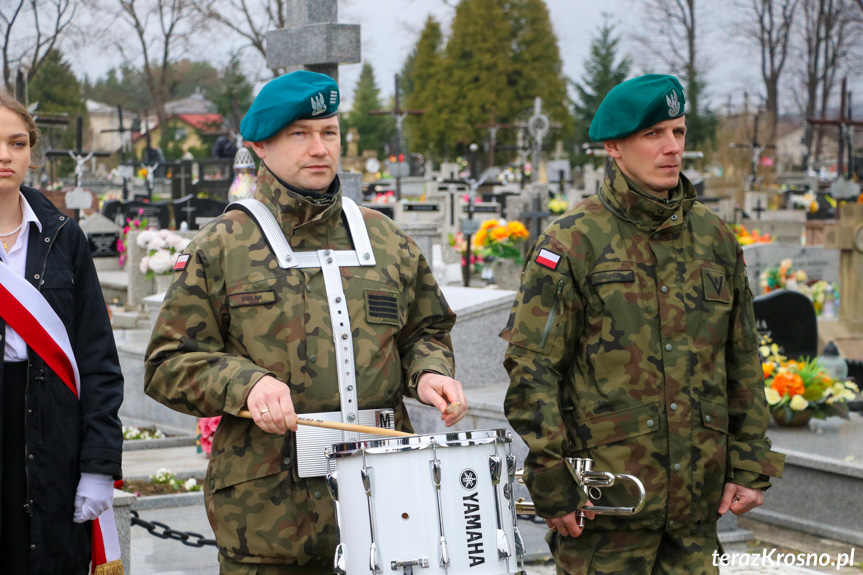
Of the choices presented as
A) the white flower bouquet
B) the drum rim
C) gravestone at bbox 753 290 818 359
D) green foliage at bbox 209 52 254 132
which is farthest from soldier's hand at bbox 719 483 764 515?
green foliage at bbox 209 52 254 132

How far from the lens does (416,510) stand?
8.78 feet

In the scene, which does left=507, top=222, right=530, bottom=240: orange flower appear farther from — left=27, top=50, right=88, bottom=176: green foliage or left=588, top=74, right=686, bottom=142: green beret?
left=27, top=50, right=88, bottom=176: green foliage

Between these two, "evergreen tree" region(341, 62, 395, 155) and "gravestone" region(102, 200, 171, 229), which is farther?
"evergreen tree" region(341, 62, 395, 155)

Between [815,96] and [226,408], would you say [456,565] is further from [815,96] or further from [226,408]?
[815,96]

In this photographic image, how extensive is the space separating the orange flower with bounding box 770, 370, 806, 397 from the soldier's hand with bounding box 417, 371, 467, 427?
15.5 feet

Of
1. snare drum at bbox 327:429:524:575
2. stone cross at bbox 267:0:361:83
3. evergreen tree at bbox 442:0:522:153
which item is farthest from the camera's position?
evergreen tree at bbox 442:0:522:153

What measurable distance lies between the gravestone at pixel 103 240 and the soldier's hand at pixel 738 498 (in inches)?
661

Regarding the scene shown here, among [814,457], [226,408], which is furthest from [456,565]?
[814,457]

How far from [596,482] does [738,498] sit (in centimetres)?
46

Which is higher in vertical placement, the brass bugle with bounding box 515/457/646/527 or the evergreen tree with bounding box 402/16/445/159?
the evergreen tree with bounding box 402/16/445/159

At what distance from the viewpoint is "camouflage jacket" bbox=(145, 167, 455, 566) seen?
299 centimetres

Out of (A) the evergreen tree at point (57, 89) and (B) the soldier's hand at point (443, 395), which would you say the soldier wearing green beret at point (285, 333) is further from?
(A) the evergreen tree at point (57, 89)

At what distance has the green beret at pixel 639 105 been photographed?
325 centimetres

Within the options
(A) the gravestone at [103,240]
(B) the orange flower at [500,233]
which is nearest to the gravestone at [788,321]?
(B) the orange flower at [500,233]
